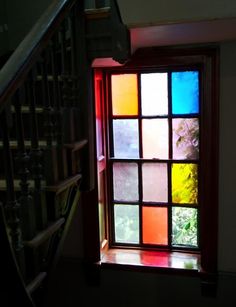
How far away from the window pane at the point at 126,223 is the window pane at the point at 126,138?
1.48ft

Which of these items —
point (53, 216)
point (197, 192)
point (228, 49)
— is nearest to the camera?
point (53, 216)

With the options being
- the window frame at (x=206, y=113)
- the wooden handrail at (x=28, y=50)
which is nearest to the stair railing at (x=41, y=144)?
the wooden handrail at (x=28, y=50)

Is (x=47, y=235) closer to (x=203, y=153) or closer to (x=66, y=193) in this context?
(x=66, y=193)

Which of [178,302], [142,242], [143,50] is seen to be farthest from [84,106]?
[178,302]

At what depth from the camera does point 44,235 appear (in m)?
1.43

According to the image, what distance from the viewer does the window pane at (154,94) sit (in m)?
2.78

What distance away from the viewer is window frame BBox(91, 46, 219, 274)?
8.34 ft

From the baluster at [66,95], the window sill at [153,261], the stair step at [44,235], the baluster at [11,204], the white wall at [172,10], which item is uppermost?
the white wall at [172,10]

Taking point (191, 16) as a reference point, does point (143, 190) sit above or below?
below

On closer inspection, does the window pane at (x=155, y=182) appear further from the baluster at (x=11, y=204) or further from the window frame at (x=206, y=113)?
the baluster at (x=11, y=204)

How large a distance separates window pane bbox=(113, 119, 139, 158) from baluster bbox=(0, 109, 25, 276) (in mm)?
1689

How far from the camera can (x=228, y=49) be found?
2.51 meters

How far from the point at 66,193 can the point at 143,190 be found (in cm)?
128

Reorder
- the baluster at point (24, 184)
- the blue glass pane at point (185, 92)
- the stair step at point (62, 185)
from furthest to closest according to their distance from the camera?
the blue glass pane at point (185, 92) < the stair step at point (62, 185) < the baluster at point (24, 184)
